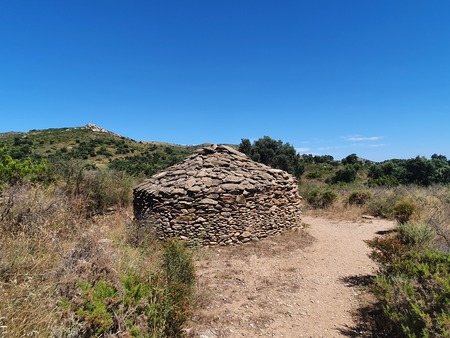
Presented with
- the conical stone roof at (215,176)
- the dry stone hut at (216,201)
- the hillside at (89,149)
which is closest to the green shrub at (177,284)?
the dry stone hut at (216,201)

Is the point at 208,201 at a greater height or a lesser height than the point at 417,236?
greater

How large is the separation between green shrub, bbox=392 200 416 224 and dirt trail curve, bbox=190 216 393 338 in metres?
3.36

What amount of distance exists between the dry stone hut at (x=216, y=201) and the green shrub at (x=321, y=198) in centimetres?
613

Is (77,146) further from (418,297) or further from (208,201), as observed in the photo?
(418,297)

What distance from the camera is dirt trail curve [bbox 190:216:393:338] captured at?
12.6 ft

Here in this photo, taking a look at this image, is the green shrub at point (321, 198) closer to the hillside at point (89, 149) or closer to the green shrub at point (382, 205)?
the green shrub at point (382, 205)

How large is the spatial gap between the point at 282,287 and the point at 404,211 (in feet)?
26.1

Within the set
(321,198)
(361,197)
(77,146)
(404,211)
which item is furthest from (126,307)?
(77,146)

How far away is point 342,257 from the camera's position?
7.04 m

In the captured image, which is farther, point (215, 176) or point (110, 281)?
point (215, 176)

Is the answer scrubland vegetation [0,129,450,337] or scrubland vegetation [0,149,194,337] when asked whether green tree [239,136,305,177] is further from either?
scrubland vegetation [0,149,194,337]

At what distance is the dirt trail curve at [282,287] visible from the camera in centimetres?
383

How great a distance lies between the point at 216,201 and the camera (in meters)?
7.44

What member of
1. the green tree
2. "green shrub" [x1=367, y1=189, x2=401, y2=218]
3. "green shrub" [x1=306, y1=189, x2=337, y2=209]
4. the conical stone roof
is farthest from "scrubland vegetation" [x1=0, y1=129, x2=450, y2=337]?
the green tree
